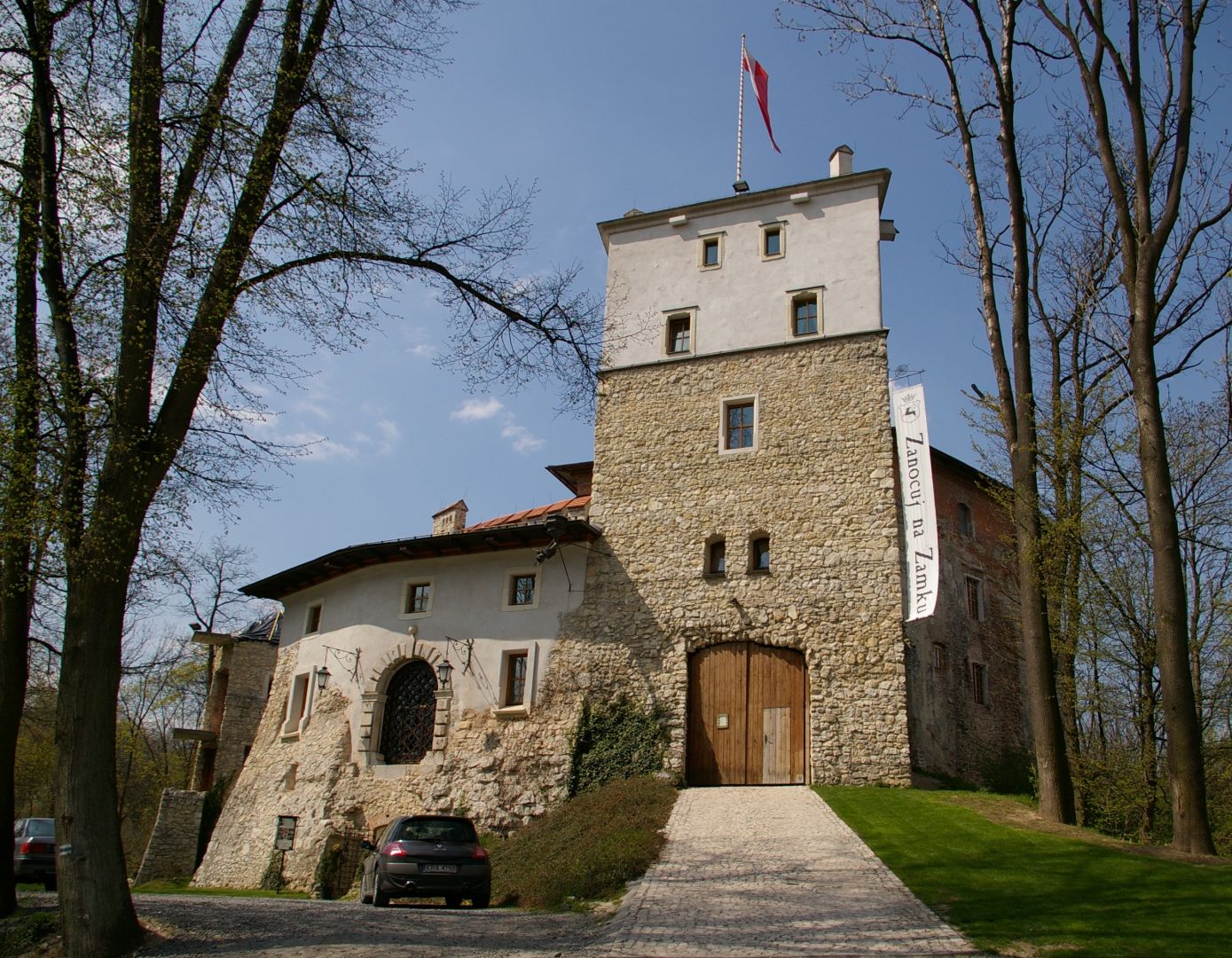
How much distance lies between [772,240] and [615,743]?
1215cm

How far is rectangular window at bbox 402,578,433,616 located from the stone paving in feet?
29.5

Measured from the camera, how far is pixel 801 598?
2011cm

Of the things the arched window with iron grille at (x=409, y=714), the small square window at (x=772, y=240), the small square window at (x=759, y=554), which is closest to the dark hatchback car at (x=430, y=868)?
the arched window with iron grille at (x=409, y=714)

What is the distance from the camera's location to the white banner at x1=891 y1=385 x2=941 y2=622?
18750mm

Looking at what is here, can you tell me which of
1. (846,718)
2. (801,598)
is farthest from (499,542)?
(846,718)

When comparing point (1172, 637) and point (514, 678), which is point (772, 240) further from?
point (1172, 637)

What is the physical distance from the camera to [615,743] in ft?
66.5

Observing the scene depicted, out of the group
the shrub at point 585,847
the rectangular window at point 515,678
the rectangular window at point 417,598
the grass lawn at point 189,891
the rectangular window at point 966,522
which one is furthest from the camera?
the rectangular window at point 966,522

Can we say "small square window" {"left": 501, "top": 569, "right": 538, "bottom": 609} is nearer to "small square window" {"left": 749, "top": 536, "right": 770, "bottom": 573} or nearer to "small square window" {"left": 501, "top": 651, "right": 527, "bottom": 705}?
"small square window" {"left": 501, "top": 651, "right": 527, "bottom": 705}

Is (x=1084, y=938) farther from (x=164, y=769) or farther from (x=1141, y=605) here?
(x=164, y=769)

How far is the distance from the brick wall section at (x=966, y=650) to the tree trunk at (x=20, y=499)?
14.7 m

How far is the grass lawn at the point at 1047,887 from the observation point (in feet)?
29.0

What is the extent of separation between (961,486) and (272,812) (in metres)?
18.4

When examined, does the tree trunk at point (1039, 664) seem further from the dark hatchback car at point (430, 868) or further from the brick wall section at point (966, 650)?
the dark hatchback car at point (430, 868)
